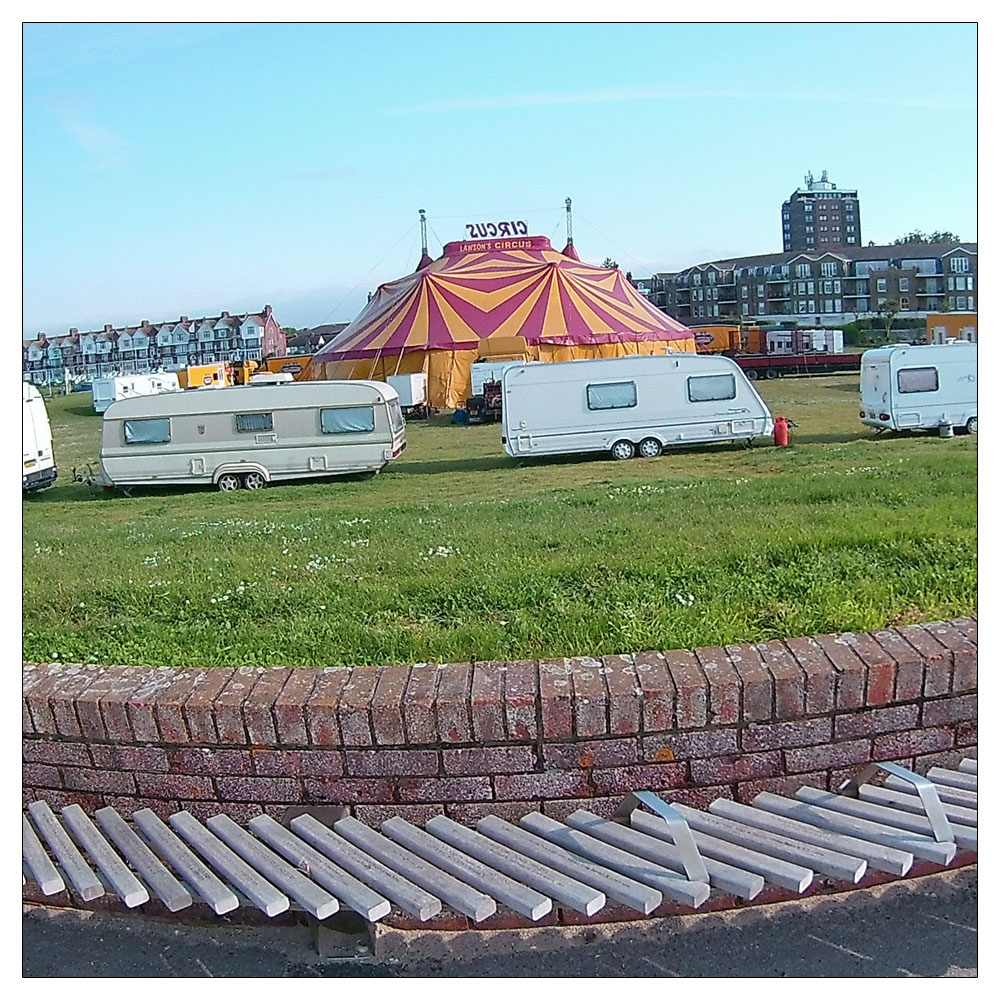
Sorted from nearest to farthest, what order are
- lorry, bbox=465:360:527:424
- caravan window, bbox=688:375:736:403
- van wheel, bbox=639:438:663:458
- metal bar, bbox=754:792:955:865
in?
metal bar, bbox=754:792:955:865
van wheel, bbox=639:438:663:458
caravan window, bbox=688:375:736:403
lorry, bbox=465:360:527:424

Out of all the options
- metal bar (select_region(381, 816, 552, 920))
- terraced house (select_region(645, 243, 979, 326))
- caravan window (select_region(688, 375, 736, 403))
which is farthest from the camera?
caravan window (select_region(688, 375, 736, 403))

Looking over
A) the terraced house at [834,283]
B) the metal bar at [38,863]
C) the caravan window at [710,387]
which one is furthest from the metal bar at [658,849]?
the caravan window at [710,387]

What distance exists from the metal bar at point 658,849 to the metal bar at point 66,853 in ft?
3.09

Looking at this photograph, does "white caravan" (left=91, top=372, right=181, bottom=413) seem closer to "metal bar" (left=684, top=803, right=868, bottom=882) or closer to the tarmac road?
the tarmac road

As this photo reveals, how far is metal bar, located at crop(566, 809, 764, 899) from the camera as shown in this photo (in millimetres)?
1778

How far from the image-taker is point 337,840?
1.97 meters

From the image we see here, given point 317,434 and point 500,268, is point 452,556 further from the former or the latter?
point 500,268

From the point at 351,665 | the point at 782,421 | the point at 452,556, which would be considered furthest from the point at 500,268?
the point at 351,665

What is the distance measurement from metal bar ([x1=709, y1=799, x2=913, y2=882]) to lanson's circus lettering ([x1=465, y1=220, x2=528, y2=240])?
229 cm

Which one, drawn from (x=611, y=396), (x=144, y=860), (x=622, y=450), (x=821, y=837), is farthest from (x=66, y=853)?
(x=611, y=396)

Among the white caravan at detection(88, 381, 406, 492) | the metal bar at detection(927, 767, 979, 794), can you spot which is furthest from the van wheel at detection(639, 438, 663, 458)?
the metal bar at detection(927, 767, 979, 794)

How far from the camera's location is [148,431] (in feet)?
13.4

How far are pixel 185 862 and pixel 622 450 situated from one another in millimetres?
3255
